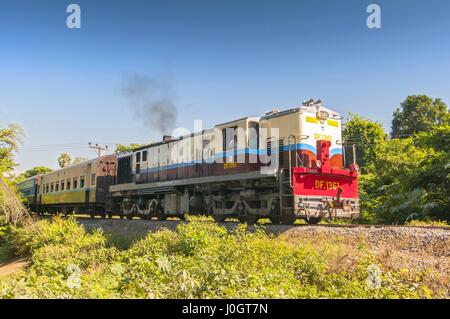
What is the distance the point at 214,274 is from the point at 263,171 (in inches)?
232

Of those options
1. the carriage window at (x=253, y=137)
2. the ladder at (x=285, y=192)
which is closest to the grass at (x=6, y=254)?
the carriage window at (x=253, y=137)

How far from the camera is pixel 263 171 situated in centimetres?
1226

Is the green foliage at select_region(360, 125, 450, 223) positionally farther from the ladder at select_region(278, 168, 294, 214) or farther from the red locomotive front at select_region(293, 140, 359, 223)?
the ladder at select_region(278, 168, 294, 214)

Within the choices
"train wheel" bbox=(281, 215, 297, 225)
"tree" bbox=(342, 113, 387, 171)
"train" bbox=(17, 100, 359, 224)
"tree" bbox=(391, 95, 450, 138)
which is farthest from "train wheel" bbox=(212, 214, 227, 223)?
"tree" bbox=(391, 95, 450, 138)

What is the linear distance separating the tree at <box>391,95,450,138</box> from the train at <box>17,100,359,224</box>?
4238 centimetres

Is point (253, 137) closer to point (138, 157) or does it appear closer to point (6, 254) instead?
point (138, 157)

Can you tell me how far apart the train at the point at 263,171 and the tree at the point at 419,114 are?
4238cm

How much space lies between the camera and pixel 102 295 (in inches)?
244

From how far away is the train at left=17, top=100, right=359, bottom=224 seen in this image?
A: 472 inches

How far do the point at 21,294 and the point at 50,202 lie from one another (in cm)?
2743

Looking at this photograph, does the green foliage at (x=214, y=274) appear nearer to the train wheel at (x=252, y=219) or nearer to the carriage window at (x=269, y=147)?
the train wheel at (x=252, y=219)

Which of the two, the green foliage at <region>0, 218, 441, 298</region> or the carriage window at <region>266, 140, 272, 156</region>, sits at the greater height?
the carriage window at <region>266, 140, 272, 156</region>
